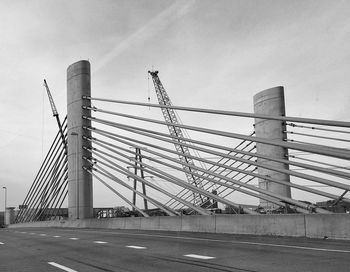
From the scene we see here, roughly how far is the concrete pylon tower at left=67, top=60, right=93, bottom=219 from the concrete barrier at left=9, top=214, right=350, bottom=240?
7.92 meters

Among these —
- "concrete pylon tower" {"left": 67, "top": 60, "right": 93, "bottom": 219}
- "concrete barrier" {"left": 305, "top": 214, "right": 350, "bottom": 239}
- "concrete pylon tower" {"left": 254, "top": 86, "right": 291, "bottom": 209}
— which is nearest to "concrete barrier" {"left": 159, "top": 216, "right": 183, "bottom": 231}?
"concrete pylon tower" {"left": 254, "top": 86, "right": 291, "bottom": 209}

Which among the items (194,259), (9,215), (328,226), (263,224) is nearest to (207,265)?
(194,259)

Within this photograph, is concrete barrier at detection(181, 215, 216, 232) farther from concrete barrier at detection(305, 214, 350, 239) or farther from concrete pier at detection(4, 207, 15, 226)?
concrete pier at detection(4, 207, 15, 226)

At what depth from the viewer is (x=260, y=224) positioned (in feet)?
56.1

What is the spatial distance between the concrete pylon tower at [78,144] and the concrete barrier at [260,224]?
792 centimetres

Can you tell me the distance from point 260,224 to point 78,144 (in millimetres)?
18404

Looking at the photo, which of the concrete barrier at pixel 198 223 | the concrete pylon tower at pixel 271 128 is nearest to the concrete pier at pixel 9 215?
the concrete pylon tower at pixel 271 128

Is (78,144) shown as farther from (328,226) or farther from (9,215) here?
(9,215)

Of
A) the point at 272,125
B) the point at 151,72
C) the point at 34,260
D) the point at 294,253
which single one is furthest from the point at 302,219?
the point at 151,72

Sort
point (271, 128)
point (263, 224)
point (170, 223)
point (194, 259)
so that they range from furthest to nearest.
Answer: point (271, 128) → point (170, 223) → point (263, 224) → point (194, 259)

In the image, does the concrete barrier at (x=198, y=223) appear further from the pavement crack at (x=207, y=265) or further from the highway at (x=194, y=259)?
the pavement crack at (x=207, y=265)

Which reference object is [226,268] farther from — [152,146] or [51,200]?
[51,200]

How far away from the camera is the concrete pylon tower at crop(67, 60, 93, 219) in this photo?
107ft

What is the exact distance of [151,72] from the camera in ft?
289
